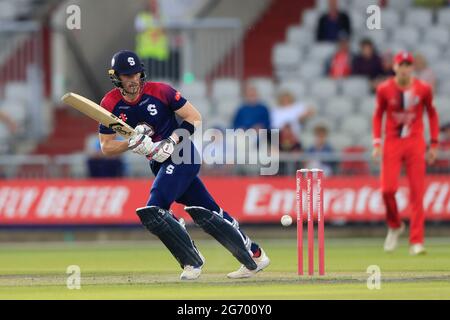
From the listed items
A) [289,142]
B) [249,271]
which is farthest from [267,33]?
[249,271]

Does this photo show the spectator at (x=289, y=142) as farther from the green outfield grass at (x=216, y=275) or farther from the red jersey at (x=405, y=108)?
the red jersey at (x=405, y=108)

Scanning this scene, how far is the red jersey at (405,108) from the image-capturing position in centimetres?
1526

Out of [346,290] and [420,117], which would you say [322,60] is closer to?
[420,117]

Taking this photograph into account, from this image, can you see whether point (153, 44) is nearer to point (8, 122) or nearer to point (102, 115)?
point (8, 122)

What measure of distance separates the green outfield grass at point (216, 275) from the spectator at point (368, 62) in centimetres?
445

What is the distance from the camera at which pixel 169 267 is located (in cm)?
1391

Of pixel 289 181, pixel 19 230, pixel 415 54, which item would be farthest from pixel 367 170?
pixel 19 230

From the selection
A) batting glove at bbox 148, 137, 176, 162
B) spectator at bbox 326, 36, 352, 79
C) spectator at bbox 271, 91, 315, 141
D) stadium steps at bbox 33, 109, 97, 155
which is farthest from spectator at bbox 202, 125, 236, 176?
batting glove at bbox 148, 137, 176, 162

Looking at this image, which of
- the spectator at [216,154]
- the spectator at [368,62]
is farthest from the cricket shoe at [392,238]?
the spectator at [368,62]

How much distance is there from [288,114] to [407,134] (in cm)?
525

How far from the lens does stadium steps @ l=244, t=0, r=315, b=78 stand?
77.9 feet

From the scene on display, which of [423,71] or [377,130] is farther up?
[423,71]

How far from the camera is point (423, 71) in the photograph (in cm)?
2128

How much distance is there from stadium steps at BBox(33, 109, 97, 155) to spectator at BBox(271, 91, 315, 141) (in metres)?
3.65
